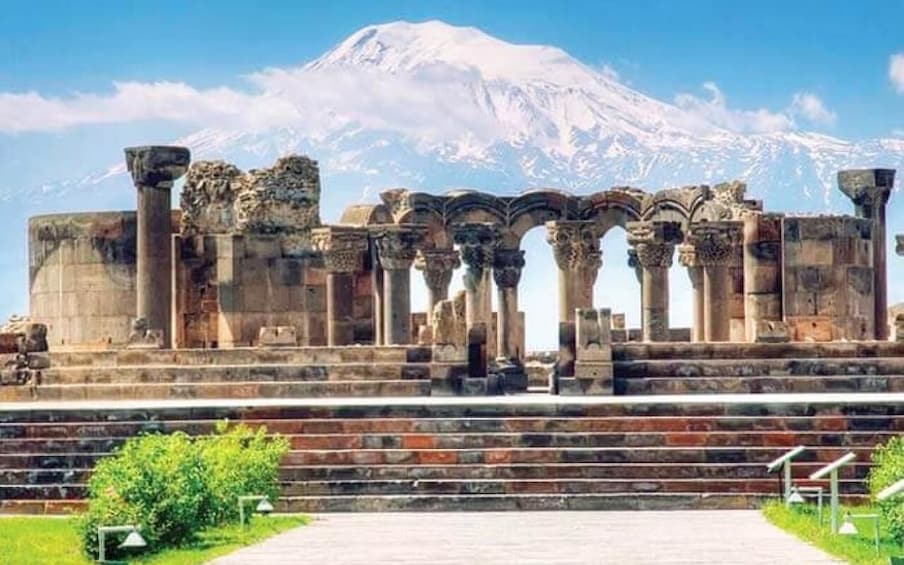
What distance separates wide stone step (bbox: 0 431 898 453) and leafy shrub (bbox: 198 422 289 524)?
1.77 m

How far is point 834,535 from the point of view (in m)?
21.4

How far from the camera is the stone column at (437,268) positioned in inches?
1876

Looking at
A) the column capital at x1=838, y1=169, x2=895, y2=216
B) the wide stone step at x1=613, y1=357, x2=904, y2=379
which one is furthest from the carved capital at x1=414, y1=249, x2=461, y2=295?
the wide stone step at x1=613, y1=357, x2=904, y2=379

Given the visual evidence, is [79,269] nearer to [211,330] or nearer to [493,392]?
Result: [211,330]

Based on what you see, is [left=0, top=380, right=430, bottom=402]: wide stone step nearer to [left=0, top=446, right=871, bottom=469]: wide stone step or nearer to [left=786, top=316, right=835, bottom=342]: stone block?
[left=0, top=446, right=871, bottom=469]: wide stone step

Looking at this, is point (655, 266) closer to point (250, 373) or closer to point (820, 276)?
point (820, 276)

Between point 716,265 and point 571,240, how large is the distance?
3867 mm

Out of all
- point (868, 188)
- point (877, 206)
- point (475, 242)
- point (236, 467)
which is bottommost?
point (236, 467)

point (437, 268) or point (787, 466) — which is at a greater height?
point (437, 268)

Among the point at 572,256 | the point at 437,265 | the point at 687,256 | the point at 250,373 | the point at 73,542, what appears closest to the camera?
the point at 73,542

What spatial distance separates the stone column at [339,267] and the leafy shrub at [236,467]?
1337 cm

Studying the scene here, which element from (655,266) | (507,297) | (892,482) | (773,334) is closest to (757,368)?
(773,334)

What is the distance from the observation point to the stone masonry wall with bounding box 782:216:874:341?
38688mm

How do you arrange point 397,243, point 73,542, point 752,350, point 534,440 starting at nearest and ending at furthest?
point 73,542
point 534,440
point 752,350
point 397,243
